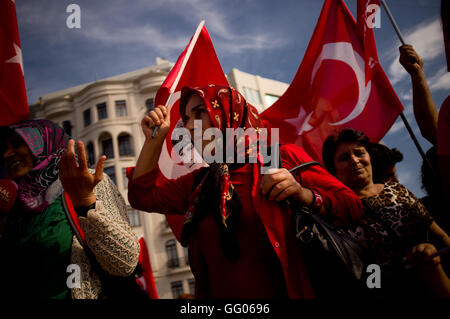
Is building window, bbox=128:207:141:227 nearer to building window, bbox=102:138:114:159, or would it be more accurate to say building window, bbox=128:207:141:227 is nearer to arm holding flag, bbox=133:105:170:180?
building window, bbox=102:138:114:159

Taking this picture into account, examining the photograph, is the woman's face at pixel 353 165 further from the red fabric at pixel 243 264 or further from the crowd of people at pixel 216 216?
the red fabric at pixel 243 264

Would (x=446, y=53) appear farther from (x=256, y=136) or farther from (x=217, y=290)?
(x=217, y=290)

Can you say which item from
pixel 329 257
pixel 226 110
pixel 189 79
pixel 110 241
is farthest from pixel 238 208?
pixel 189 79


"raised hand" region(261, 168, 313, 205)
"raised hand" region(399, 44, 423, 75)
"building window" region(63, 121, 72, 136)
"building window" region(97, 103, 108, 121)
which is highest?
"building window" region(97, 103, 108, 121)

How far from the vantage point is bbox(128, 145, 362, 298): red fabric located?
1.58 m

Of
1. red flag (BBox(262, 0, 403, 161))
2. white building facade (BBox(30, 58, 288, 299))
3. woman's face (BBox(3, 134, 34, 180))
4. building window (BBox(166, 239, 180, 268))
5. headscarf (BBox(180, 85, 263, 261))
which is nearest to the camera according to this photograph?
headscarf (BBox(180, 85, 263, 261))

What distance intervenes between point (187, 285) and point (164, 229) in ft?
13.7

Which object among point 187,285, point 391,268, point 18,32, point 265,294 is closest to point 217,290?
point 265,294

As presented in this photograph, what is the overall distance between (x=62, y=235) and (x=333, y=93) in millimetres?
3109

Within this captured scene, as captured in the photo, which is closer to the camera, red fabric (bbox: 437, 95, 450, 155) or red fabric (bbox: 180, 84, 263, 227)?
red fabric (bbox: 437, 95, 450, 155)

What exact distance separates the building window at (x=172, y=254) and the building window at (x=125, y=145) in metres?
7.60

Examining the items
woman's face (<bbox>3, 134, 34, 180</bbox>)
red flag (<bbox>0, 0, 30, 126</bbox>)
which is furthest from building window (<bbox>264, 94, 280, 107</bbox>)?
woman's face (<bbox>3, 134, 34, 180</bbox>)

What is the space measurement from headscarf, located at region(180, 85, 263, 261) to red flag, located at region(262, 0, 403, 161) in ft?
5.56

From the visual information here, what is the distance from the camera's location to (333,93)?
3.71 metres
